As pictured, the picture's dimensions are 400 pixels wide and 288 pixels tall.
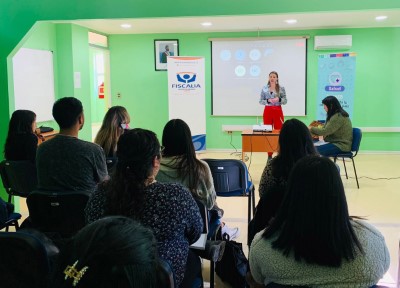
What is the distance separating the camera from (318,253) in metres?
1.38

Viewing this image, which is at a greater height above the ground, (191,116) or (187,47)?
(187,47)

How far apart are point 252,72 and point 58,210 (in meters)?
6.60

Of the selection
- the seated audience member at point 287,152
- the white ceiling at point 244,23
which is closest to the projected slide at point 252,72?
the white ceiling at point 244,23

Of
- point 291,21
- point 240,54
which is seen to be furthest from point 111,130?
point 240,54

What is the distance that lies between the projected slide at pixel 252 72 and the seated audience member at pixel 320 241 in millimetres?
7316

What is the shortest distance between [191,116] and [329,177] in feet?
22.4

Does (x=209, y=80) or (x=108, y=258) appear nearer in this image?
(x=108, y=258)

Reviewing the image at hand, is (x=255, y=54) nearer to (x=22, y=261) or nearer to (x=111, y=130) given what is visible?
(x=111, y=130)

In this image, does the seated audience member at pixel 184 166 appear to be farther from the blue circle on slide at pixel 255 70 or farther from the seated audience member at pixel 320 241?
the blue circle on slide at pixel 255 70

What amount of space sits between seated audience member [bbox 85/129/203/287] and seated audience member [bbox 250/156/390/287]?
1.36ft

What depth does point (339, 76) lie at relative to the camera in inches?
328

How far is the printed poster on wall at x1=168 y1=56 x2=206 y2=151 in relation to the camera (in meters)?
8.04

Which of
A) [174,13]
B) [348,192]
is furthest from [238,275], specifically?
[348,192]

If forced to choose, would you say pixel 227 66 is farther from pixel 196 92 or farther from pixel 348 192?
pixel 348 192
